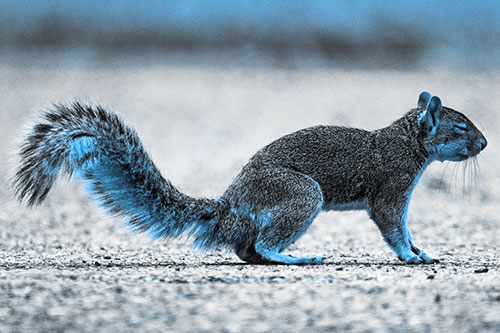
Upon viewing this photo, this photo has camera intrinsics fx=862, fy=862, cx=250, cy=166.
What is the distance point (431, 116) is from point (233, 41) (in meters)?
28.7

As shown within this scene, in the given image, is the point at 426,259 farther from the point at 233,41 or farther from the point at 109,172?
the point at 233,41

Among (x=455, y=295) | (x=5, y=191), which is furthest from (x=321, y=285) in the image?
(x=5, y=191)

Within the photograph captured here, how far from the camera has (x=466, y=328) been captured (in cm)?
432

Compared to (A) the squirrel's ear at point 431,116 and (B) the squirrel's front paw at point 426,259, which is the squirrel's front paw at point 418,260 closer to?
(B) the squirrel's front paw at point 426,259

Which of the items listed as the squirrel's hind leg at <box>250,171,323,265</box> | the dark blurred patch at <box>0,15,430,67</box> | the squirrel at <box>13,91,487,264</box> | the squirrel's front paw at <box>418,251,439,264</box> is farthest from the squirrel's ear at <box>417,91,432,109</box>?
the dark blurred patch at <box>0,15,430,67</box>

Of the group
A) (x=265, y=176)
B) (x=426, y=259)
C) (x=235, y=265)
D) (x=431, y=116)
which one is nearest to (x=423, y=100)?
(x=431, y=116)

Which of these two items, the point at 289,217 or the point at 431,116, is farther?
the point at 431,116

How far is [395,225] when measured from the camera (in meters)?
6.99

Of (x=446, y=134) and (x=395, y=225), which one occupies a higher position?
(x=446, y=134)

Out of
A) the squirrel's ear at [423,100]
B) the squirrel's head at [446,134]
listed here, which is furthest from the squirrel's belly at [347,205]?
the squirrel's ear at [423,100]

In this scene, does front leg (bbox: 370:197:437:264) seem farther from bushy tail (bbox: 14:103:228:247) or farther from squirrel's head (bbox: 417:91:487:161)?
bushy tail (bbox: 14:103:228:247)

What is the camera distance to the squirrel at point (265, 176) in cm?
616

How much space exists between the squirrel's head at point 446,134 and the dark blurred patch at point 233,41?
24529 millimetres

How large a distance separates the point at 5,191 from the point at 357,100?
523 inches
